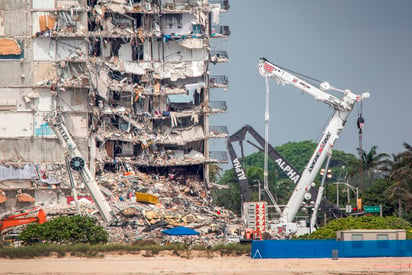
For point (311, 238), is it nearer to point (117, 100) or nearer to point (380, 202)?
point (380, 202)

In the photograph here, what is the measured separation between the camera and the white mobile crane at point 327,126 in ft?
322

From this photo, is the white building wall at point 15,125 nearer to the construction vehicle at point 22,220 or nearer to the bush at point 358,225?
the construction vehicle at point 22,220

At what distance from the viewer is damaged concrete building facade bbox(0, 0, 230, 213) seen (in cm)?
10781

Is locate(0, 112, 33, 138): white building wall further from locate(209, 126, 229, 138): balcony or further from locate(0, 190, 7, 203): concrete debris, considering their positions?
locate(209, 126, 229, 138): balcony

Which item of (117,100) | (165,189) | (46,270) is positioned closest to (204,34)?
(117,100)

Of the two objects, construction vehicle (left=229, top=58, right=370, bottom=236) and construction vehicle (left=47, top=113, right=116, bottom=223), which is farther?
construction vehicle (left=229, top=58, right=370, bottom=236)

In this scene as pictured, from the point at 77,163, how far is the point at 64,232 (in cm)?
719

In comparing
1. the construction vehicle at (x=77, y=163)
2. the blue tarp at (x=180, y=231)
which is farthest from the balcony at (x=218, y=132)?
the blue tarp at (x=180, y=231)

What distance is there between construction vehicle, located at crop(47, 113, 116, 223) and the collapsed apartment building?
30.1ft

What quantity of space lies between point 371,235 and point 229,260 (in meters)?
8.36

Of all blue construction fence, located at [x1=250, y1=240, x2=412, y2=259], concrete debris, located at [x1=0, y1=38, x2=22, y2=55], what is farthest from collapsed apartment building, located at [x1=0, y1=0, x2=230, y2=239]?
blue construction fence, located at [x1=250, y1=240, x2=412, y2=259]

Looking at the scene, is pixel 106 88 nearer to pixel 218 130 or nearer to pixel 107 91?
pixel 107 91

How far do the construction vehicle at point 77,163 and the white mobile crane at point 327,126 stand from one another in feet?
45.1

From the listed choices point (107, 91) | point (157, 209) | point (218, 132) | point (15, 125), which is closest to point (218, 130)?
point (218, 132)
